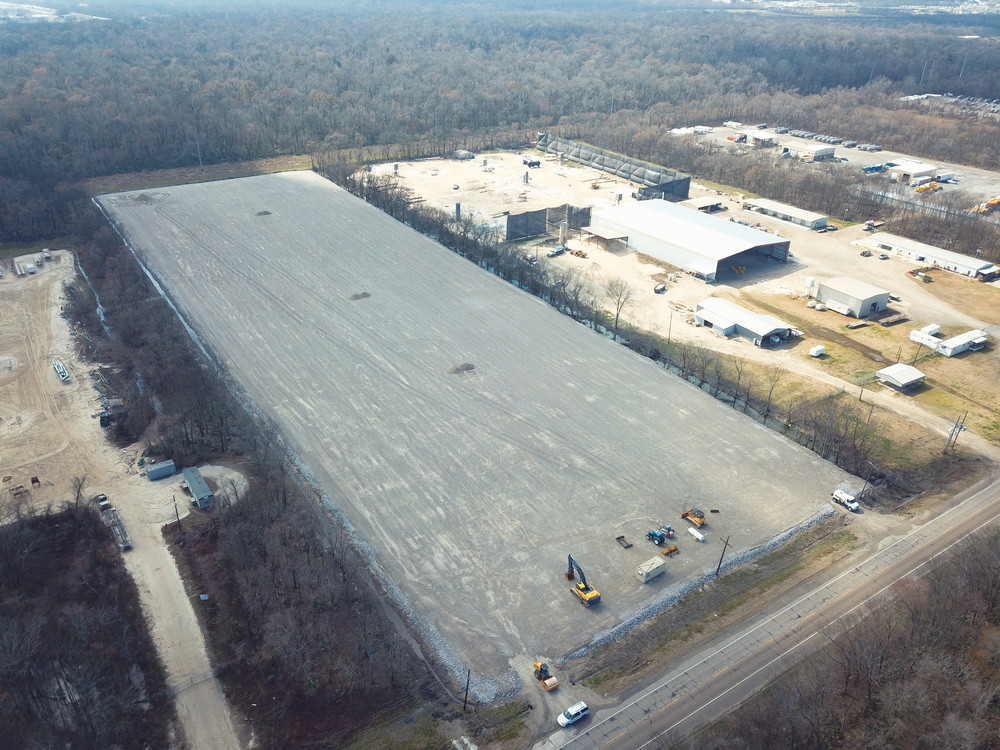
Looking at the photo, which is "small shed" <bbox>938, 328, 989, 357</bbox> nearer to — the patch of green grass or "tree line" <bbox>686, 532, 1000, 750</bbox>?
the patch of green grass

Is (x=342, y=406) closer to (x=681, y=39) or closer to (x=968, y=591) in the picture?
(x=968, y=591)

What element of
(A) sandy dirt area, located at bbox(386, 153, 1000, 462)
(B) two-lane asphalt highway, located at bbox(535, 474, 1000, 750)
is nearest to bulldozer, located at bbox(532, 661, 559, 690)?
(B) two-lane asphalt highway, located at bbox(535, 474, 1000, 750)

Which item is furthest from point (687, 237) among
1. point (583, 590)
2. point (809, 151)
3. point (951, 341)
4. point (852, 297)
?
point (809, 151)

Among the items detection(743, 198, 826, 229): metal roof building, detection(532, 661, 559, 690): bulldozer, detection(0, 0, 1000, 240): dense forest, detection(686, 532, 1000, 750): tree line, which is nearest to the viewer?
detection(686, 532, 1000, 750): tree line

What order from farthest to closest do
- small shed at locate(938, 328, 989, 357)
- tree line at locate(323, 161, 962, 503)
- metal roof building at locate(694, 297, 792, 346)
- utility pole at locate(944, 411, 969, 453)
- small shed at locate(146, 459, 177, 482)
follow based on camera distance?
metal roof building at locate(694, 297, 792, 346), small shed at locate(938, 328, 989, 357), utility pole at locate(944, 411, 969, 453), tree line at locate(323, 161, 962, 503), small shed at locate(146, 459, 177, 482)

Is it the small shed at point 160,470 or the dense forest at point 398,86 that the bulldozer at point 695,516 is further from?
the dense forest at point 398,86

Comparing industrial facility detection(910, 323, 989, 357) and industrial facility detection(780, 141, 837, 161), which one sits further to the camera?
industrial facility detection(780, 141, 837, 161)

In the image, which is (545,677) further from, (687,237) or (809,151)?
(809,151)

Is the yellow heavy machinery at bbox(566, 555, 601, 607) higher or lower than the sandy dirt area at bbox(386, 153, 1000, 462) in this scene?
lower
